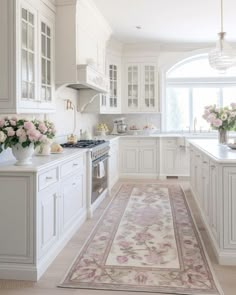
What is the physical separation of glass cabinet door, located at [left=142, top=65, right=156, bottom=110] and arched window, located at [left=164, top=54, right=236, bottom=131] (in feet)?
1.47

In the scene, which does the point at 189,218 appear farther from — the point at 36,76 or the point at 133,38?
the point at 133,38

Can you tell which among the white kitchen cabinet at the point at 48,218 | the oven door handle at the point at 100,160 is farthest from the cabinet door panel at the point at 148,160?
the white kitchen cabinet at the point at 48,218

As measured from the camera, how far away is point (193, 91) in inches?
309

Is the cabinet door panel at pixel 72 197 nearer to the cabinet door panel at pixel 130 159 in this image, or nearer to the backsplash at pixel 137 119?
the cabinet door panel at pixel 130 159

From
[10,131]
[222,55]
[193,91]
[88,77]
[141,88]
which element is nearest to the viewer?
[10,131]

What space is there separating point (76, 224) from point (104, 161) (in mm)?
1671

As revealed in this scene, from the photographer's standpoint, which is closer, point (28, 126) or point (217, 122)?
point (28, 126)

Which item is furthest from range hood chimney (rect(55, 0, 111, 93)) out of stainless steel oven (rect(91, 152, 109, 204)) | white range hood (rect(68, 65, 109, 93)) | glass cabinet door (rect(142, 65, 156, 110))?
glass cabinet door (rect(142, 65, 156, 110))

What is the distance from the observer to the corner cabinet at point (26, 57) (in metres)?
2.85

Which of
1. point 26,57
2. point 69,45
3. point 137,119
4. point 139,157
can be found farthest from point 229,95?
point 26,57

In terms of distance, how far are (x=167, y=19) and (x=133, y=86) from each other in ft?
6.90

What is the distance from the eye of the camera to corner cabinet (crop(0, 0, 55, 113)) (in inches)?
112

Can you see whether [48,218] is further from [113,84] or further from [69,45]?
[113,84]

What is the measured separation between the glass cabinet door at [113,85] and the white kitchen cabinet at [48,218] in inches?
169
